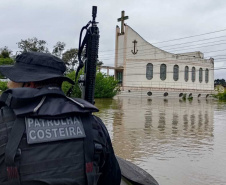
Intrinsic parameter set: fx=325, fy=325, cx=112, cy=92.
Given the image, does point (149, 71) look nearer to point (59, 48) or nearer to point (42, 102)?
point (59, 48)

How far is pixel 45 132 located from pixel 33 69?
0.37 m

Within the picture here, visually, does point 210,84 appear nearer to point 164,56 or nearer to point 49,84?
point 164,56

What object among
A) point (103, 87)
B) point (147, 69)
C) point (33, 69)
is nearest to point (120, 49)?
point (147, 69)

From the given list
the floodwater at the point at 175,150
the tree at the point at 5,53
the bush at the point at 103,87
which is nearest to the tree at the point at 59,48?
the tree at the point at 5,53

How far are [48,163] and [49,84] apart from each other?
43 cm

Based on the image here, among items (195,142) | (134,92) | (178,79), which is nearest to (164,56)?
(178,79)

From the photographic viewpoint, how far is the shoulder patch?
155 cm

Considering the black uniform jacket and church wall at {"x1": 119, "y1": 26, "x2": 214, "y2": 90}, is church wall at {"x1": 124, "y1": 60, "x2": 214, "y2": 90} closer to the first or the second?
church wall at {"x1": 119, "y1": 26, "x2": 214, "y2": 90}

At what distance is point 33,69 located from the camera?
1745 millimetres

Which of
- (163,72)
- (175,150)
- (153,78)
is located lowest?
(175,150)

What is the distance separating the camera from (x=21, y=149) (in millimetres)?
1521

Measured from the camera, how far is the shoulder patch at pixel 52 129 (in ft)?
5.08

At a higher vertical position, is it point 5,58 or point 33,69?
point 5,58

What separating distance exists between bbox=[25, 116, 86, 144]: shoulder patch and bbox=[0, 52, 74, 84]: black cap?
0.23 metres
